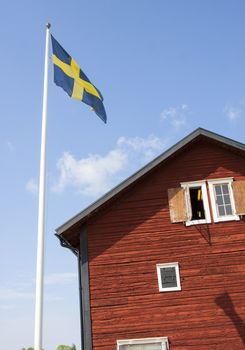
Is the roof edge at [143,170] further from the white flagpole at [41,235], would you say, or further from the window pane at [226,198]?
the white flagpole at [41,235]

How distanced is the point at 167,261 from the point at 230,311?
2763mm

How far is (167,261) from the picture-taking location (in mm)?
15508

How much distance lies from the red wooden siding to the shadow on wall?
32 millimetres

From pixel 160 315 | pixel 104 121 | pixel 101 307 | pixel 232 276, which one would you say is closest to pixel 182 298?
pixel 160 315

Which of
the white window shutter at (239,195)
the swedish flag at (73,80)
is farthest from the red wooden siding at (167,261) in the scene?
the swedish flag at (73,80)

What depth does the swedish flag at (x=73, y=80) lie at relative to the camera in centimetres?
1317

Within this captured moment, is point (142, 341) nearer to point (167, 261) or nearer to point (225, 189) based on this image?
point (167, 261)

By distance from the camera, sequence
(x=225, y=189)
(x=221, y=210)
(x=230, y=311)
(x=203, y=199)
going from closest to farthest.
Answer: (x=230, y=311) → (x=221, y=210) → (x=203, y=199) → (x=225, y=189)

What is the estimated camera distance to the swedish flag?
43.2 feet

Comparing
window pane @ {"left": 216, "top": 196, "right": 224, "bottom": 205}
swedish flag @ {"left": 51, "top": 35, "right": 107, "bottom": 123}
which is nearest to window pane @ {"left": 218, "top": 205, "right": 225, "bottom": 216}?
window pane @ {"left": 216, "top": 196, "right": 224, "bottom": 205}

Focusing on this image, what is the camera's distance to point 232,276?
49.5 ft


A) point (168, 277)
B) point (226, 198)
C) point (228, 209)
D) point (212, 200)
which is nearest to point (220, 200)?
point (226, 198)

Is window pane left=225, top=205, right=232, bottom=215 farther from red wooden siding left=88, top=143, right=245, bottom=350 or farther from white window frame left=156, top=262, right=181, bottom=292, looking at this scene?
white window frame left=156, top=262, right=181, bottom=292

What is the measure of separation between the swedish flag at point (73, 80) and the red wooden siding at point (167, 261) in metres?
4.06
